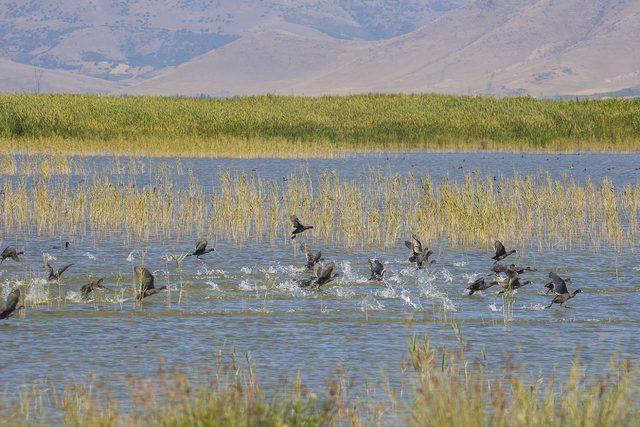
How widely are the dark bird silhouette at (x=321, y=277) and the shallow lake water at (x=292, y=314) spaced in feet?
0.50

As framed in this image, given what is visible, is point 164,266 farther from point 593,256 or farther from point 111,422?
point 111,422

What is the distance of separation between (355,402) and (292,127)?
1704 inches

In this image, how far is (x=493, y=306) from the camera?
14.8 m

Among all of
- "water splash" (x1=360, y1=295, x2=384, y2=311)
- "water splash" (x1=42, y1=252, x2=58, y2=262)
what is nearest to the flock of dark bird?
"water splash" (x1=360, y1=295, x2=384, y2=311)

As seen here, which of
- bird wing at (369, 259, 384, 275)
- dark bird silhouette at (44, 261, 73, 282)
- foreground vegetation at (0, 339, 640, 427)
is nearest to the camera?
foreground vegetation at (0, 339, 640, 427)

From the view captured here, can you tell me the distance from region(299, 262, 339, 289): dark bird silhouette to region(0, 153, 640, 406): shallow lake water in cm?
15

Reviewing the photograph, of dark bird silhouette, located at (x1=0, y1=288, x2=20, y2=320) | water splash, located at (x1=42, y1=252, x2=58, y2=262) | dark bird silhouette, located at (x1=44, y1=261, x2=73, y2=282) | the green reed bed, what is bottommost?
dark bird silhouette, located at (x1=0, y1=288, x2=20, y2=320)

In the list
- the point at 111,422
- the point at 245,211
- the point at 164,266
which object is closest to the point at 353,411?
the point at 111,422

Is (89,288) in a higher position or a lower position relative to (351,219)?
lower

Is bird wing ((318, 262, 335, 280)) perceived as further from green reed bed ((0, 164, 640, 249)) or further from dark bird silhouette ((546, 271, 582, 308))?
green reed bed ((0, 164, 640, 249))

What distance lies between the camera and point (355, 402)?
9938mm

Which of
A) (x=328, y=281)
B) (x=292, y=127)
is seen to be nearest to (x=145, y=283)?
(x=328, y=281)

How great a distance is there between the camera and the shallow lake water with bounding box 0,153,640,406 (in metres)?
11.7

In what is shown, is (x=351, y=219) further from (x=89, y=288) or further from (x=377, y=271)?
(x=89, y=288)
